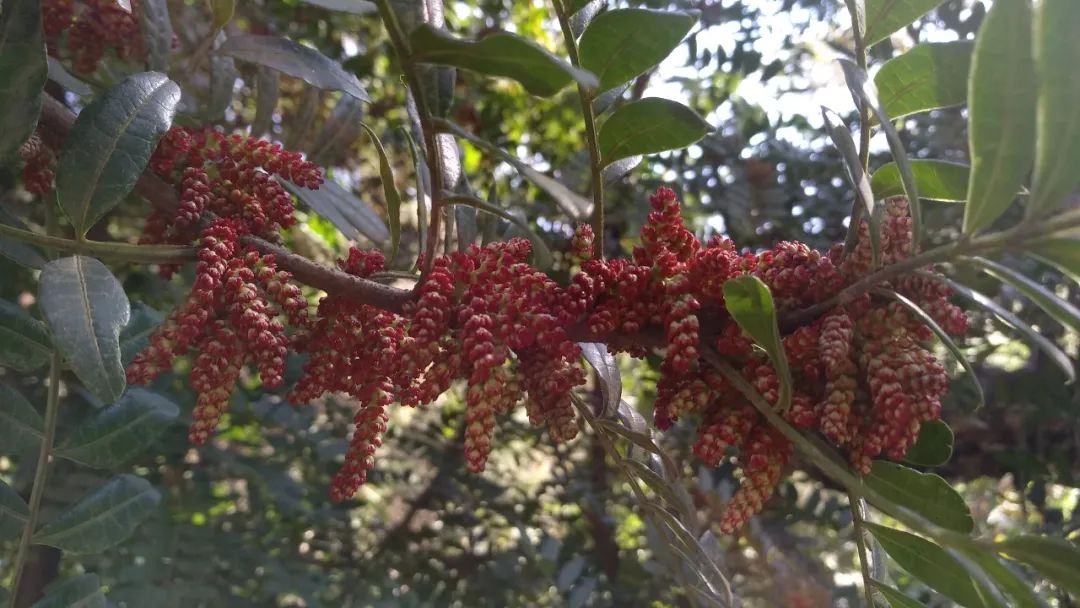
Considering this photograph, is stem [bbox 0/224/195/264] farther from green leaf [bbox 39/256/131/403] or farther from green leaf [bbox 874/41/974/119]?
green leaf [bbox 874/41/974/119]

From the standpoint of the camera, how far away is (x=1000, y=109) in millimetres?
511

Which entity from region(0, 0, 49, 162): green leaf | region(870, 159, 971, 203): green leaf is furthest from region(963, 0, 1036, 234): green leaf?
region(0, 0, 49, 162): green leaf

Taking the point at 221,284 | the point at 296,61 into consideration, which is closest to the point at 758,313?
the point at 221,284

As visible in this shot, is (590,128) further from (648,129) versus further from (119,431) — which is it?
(119,431)

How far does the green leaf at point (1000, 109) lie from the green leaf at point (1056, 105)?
0.05 ft

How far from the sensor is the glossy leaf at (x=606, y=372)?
2.44ft

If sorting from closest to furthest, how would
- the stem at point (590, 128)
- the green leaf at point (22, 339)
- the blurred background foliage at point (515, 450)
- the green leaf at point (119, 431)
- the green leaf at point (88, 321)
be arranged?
1. the green leaf at point (88, 321)
2. the stem at point (590, 128)
3. the green leaf at point (22, 339)
4. the green leaf at point (119, 431)
5. the blurred background foliage at point (515, 450)

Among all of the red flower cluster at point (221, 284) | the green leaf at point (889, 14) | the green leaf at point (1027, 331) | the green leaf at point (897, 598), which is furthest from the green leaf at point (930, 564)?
the red flower cluster at point (221, 284)

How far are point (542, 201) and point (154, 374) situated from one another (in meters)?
1.50

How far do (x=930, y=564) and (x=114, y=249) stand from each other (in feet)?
2.24

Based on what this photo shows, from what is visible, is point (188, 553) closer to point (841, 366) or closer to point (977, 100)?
point (841, 366)

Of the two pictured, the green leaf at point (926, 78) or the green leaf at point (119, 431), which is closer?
the green leaf at point (926, 78)

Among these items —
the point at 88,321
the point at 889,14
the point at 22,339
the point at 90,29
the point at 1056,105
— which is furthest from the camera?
the point at 90,29

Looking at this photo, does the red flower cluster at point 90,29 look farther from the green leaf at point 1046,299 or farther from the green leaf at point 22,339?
the green leaf at point 1046,299
